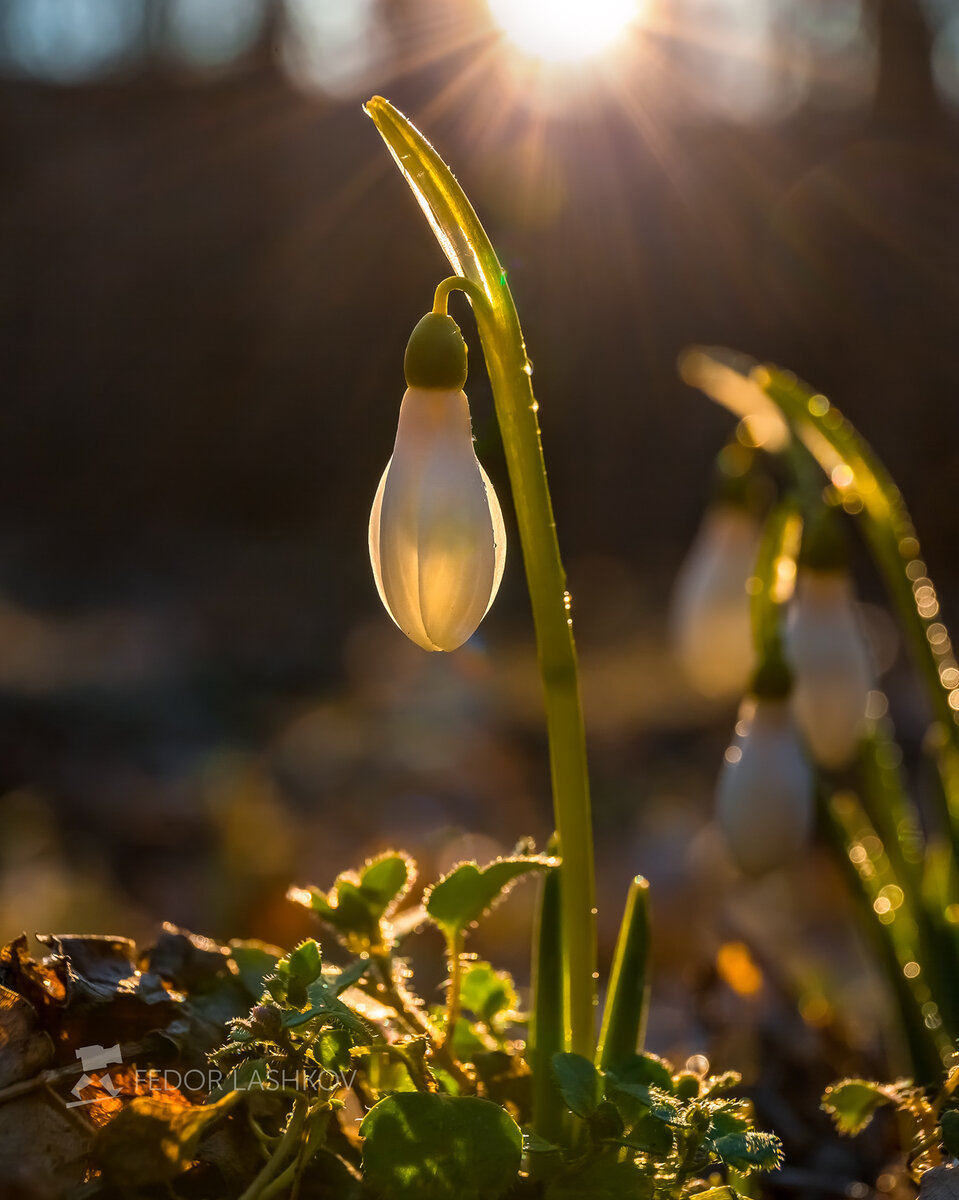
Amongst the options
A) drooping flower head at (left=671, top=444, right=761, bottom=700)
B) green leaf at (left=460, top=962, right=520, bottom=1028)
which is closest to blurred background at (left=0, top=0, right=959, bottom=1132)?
drooping flower head at (left=671, top=444, right=761, bottom=700)

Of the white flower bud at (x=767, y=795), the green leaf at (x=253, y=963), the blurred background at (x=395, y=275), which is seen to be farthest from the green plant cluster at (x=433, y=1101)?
the blurred background at (x=395, y=275)

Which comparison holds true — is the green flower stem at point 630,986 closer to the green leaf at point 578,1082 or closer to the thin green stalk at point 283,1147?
the green leaf at point 578,1082

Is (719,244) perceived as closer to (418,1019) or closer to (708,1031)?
(708,1031)

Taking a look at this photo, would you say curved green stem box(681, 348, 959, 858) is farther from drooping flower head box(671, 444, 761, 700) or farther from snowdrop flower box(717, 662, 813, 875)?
drooping flower head box(671, 444, 761, 700)

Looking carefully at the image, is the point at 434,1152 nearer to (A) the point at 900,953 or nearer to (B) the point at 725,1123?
(B) the point at 725,1123

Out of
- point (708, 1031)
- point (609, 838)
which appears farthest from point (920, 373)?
point (708, 1031)
